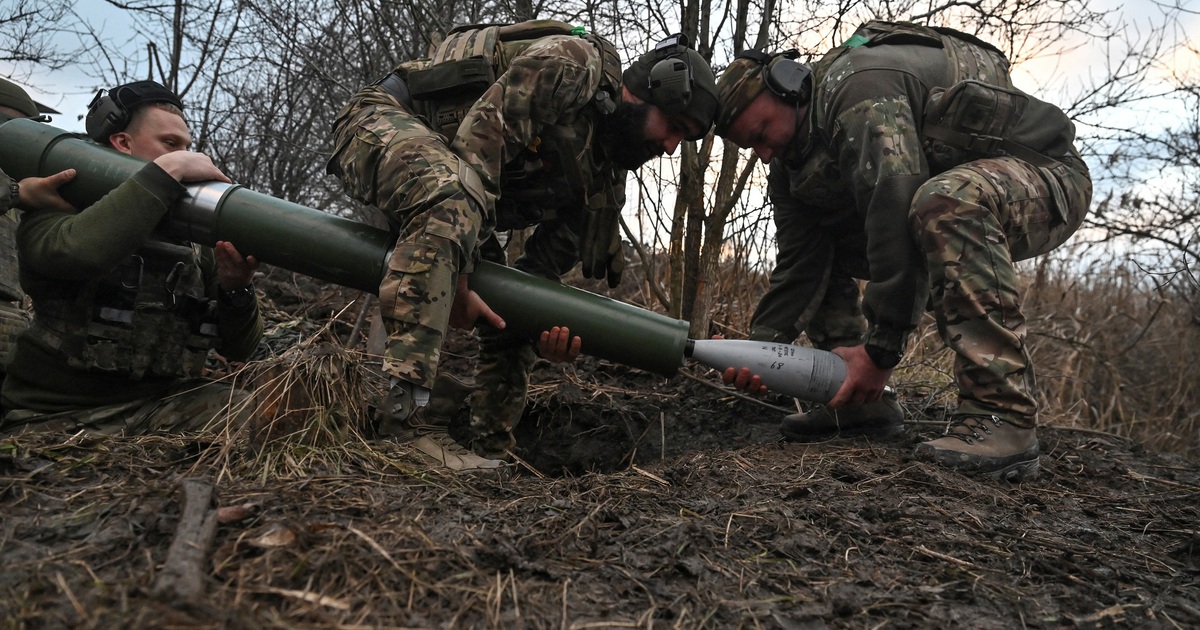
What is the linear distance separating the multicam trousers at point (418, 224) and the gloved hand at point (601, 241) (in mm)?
794

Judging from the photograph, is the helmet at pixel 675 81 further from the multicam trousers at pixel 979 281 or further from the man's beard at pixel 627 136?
the multicam trousers at pixel 979 281

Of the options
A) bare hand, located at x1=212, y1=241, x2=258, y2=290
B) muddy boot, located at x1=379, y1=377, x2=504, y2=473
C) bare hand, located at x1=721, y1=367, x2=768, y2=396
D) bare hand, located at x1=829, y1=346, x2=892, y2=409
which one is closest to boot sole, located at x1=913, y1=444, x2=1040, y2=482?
bare hand, located at x1=829, y1=346, x2=892, y2=409

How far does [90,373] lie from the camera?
9.87ft

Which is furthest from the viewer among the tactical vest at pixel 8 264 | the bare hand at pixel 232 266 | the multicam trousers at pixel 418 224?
the tactical vest at pixel 8 264

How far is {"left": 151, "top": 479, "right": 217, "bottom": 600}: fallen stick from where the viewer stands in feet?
4.63

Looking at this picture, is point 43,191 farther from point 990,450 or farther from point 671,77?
point 990,450

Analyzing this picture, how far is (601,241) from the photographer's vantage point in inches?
143

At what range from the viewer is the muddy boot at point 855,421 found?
343 centimetres

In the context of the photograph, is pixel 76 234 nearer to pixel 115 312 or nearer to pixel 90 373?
pixel 115 312

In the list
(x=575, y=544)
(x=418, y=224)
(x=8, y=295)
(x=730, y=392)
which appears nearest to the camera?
(x=575, y=544)

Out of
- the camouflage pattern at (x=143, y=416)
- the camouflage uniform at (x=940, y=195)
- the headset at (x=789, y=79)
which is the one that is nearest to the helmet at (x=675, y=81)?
the headset at (x=789, y=79)

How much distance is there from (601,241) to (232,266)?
4.94 feet

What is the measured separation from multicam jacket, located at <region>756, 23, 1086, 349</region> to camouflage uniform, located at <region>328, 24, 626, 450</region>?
87 centimetres

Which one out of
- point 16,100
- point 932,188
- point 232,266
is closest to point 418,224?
point 232,266
